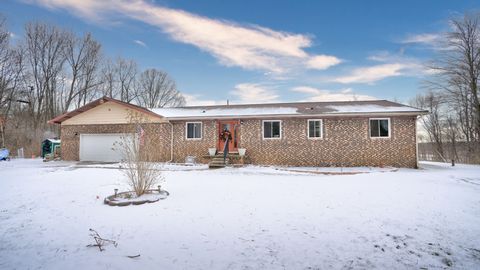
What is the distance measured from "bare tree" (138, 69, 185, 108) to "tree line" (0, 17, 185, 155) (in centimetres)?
374

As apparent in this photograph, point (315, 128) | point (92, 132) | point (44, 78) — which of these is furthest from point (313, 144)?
point (44, 78)

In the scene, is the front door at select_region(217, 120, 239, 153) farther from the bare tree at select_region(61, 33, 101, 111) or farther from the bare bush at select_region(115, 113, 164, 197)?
the bare tree at select_region(61, 33, 101, 111)

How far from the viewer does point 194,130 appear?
626 inches

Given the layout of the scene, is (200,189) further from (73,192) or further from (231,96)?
(231,96)

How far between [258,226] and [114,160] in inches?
607

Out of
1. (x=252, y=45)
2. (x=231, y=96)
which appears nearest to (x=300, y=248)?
(x=252, y=45)

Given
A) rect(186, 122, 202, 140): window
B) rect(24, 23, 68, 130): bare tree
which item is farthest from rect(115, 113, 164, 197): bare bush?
rect(24, 23, 68, 130): bare tree

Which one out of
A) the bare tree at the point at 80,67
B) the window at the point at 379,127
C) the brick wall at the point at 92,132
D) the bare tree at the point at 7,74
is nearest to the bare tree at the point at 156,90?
the bare tree at the point at 80,67

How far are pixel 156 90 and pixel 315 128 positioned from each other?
31.1m

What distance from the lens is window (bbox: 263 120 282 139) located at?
15.0m

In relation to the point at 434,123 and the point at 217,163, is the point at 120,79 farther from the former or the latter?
the point at 434,123

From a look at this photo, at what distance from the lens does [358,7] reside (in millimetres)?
11484

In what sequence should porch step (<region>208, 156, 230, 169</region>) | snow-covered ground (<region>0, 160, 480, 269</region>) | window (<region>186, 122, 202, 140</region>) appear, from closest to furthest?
snow-covered ground (<region>0, 160, 480, 269</region>) → porch step (<region>208, 156, 230, 169</region>) → window (<region>186, 122, 202, 140</region>)

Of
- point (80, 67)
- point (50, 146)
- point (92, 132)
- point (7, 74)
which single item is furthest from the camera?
point (80, 67)
